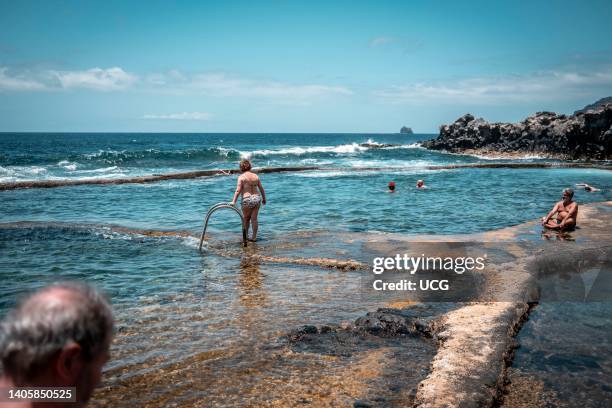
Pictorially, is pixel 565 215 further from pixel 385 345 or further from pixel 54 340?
pixel 54 340

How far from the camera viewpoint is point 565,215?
11.5 metres

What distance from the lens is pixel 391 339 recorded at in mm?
5234

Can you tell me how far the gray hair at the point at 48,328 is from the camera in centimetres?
136

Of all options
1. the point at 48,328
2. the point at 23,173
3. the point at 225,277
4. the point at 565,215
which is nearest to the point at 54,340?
the point at 48,328

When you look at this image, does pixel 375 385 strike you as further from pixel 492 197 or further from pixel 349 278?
pixel 492 197

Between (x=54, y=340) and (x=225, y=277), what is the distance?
22.2 ft

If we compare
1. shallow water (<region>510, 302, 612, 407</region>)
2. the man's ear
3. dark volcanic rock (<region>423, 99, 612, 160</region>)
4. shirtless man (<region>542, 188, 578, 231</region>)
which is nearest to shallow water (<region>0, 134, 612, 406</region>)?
shallow water (<region>510, 302, 612, 407</region>)

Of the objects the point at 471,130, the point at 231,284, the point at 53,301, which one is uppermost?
the point at 471,130

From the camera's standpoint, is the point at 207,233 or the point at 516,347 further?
the point at 207,233

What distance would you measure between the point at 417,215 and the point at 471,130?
61144 mm

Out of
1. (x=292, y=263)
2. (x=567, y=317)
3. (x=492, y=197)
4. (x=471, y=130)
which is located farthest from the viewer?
(x=471, y=130)

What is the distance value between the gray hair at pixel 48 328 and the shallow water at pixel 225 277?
9.19ft

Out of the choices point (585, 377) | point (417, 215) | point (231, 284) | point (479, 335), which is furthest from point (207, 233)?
point (585, 377)

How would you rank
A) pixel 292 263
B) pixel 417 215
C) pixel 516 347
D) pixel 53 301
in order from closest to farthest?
pixel 53 301, pixel 516 347, pixel 292 263, pixel 417 215
